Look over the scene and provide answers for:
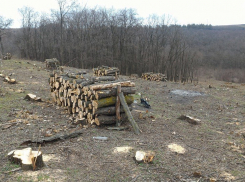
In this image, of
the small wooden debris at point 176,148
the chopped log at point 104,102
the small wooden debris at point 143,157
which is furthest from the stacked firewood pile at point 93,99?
the small wooden debris at point 143,157

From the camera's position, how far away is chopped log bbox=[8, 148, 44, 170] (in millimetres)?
3648

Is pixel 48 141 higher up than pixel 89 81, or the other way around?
pixel 89 81

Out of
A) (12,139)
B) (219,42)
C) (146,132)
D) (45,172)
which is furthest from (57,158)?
(219,42)

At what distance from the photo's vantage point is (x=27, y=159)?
3771 mm

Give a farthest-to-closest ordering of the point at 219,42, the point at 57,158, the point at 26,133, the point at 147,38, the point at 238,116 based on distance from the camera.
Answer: the point at 219,42, the point at 147,38, the point at 238,116, the point at 26,133, the point at 57,158

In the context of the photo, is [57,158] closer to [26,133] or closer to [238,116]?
[26,133]

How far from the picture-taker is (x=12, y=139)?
Answer: 205 inches

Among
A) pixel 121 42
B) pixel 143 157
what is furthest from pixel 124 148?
pixel 121 42

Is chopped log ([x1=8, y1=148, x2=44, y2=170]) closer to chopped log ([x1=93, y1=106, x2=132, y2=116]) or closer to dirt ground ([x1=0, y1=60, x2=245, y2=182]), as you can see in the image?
dirt ground ([x1=0, y1=60, x2=245, y2=182])

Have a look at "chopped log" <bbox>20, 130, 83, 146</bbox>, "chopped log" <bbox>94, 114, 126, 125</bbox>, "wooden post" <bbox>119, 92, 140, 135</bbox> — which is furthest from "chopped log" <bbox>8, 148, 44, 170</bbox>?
"wooden post" <bbox>119, 92, 140, 135</bbox>

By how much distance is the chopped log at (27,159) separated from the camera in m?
3.65

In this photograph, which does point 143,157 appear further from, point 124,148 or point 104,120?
point 104,120

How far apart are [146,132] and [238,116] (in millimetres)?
5858

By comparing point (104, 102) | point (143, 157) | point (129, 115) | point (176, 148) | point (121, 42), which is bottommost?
point (176, 148)
